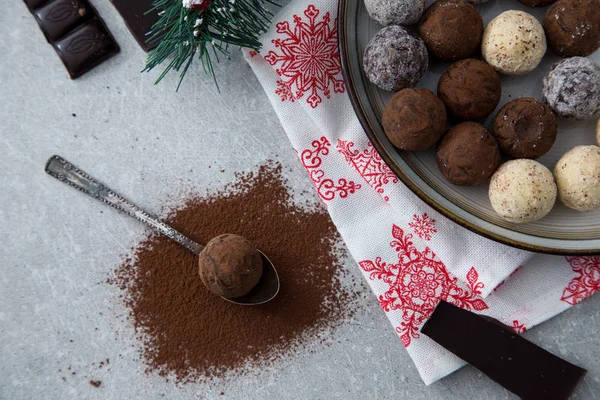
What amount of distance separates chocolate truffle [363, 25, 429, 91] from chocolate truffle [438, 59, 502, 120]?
7cm

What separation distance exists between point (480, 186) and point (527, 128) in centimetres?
17

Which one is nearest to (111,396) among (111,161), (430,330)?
(111,161)

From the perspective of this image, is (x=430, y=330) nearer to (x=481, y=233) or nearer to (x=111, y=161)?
(x=481, y=233)

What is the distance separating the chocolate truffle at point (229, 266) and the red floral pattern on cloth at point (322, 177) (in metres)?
0.24

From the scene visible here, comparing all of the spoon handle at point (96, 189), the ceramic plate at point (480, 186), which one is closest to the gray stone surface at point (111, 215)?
the spoon handle at point (96, 189)

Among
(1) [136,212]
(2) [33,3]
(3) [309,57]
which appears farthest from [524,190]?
(2) [33,3]

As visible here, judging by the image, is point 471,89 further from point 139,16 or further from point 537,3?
point 139,16

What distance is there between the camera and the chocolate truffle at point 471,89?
3.77ft

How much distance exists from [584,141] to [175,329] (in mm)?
1097

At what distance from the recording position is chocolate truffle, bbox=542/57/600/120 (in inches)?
44.9

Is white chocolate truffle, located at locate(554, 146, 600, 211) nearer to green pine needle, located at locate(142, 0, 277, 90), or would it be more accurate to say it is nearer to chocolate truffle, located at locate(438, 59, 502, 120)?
chocolate truffle, located at locate(438, 59, 502, 120)

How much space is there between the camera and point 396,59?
45.1 inches

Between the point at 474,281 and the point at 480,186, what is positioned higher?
the point at 480,186

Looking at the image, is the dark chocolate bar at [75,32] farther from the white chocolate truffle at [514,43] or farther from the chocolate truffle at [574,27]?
the chocolate truffle at [574,27]
